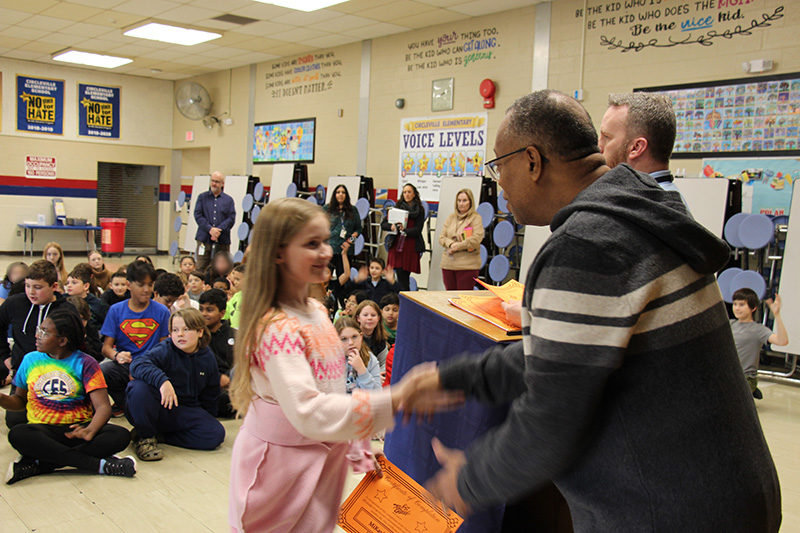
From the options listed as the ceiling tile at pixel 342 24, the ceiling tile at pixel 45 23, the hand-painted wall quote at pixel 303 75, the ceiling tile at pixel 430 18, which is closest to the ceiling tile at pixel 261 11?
the ceiling tile at pixel 342 24

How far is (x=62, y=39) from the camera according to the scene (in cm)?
1162

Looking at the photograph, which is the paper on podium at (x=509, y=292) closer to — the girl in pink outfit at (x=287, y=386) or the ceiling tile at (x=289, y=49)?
the girl in pink outfit at (x=287, y=386)

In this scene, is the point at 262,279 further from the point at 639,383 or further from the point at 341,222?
the point at 341,222

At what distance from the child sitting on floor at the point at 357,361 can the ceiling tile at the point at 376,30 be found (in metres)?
6.43

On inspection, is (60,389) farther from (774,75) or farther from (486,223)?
(774,75)

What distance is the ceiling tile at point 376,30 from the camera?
948 cm

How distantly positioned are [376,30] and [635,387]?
956 cm

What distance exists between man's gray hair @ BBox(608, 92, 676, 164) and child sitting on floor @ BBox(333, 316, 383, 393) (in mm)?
2189

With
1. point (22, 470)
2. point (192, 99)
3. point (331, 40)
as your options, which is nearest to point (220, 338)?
point (22, 470)

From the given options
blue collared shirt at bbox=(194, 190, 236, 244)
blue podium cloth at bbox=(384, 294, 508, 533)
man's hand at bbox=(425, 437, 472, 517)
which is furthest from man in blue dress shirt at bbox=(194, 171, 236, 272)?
man's hand at bbox=(425, 437, 472, 517)

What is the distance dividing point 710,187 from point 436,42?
476 cm

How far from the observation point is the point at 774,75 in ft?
20.0

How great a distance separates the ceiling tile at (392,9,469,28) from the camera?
8680 millimetres

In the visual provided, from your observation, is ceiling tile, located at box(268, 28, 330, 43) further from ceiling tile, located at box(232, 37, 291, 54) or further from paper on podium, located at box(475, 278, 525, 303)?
paper on podium, located at box(475, 278, 525, 303)
